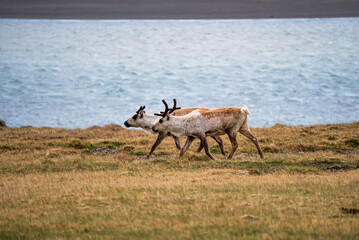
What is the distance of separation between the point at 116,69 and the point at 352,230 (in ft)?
232

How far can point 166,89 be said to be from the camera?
66875 mm

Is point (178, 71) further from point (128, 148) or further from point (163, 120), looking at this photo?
point (163, 120)

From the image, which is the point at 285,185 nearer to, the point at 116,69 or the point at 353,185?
the point at 353,185

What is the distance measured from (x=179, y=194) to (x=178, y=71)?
67.7m

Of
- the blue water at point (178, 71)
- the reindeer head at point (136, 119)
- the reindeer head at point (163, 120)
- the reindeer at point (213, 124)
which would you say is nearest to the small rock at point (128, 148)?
the reindeer head at point (136, 119)

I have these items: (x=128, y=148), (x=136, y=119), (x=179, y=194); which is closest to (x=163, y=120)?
(x=136, y=119)

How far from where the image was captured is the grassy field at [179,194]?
8.16m

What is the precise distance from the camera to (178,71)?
77.8 m

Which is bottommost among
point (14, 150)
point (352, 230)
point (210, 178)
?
point (14, 150)

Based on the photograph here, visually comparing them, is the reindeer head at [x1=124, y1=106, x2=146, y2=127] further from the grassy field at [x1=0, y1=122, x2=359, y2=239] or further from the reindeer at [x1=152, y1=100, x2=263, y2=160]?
the reindeer at [x1=152, y1=100, x2=263, y2=160]

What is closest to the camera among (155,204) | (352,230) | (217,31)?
(352,230)

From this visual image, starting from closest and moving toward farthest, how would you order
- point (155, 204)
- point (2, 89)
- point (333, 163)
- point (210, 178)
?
point (155, 204), point (210, 178), point (333, 163), point (2, 89)

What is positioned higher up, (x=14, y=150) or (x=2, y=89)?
(x=14, y=150)

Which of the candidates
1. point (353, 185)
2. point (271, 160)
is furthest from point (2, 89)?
point (353, 185)
